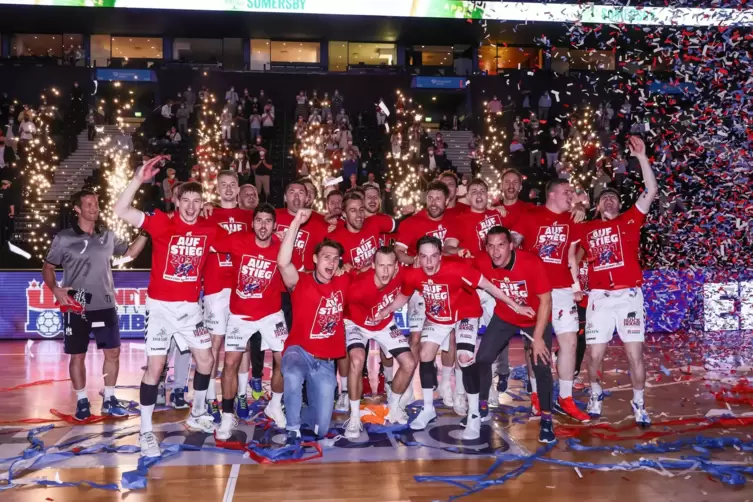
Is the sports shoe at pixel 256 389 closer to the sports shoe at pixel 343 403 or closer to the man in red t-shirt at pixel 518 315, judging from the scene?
the sports shoe at pixel 343 403

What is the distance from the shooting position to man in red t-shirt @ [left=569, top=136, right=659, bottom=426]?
23.4 feet

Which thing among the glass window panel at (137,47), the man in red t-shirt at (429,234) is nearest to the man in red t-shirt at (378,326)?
the man in red t-shirt at (429,234)

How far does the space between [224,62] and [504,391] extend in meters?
27.7

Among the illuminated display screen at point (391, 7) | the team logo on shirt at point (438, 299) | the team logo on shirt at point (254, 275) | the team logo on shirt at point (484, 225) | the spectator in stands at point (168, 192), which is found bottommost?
the team logo on shirt at point (438, 299)

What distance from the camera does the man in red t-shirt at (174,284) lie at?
6.21 m

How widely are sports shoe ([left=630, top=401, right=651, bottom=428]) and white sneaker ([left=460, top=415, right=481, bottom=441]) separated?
1783 millimetres

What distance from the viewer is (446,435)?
6.67 m

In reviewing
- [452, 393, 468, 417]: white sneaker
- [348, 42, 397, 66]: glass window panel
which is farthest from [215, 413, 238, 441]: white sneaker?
[348, 42, 397, 66]: glass window panel

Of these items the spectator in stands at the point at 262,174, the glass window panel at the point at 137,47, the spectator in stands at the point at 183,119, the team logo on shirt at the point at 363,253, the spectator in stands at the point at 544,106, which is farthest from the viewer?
the glass window panel at the point at 137,47

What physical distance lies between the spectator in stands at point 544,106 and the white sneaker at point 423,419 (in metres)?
19.9

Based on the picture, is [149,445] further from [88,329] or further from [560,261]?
[560,261]

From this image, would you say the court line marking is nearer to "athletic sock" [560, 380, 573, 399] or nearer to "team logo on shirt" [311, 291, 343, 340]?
"team logo on shirt" [311, 291, 343, 340]

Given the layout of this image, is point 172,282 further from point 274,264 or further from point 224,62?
point 224,62

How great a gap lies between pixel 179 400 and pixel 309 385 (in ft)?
7.17
